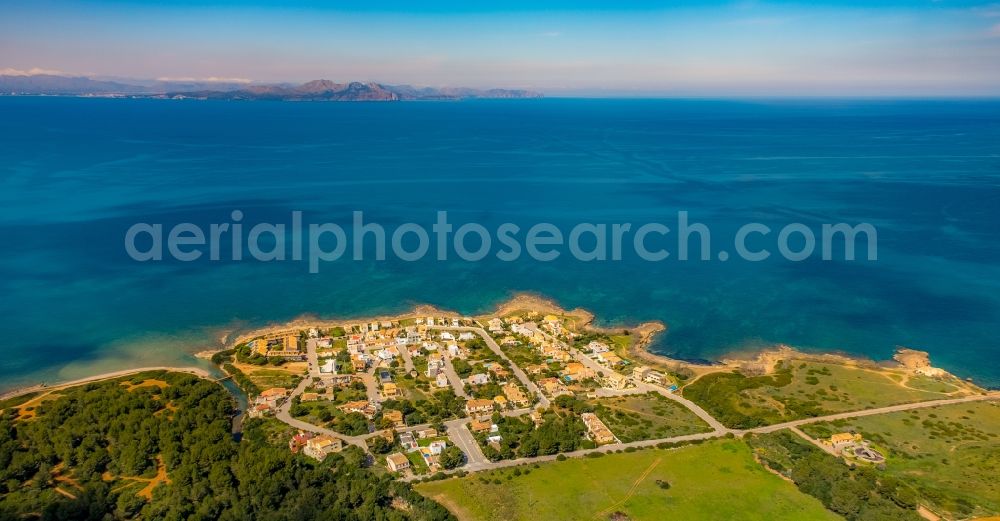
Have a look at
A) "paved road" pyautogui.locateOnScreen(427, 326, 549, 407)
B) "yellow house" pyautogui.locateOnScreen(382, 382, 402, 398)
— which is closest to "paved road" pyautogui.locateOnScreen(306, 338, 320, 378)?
"yellow house" pyautogui.locateOnScreen(382, 382, 402, 398)

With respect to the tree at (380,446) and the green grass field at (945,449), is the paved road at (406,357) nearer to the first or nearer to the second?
the tree at (380,446)

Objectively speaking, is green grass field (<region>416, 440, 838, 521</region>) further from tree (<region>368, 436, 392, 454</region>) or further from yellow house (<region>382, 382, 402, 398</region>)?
yellow house (<region>382, 382, 402, 398</region>)

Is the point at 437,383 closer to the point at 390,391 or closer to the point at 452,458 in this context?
the point at 390,391

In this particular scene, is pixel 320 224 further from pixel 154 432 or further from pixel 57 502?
pixel 57 502

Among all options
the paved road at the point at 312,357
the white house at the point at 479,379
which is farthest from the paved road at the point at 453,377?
the paved road at the point at 312,357

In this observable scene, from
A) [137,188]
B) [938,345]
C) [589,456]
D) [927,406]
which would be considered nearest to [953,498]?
[927,406]

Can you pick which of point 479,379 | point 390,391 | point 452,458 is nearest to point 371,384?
point 390,391
